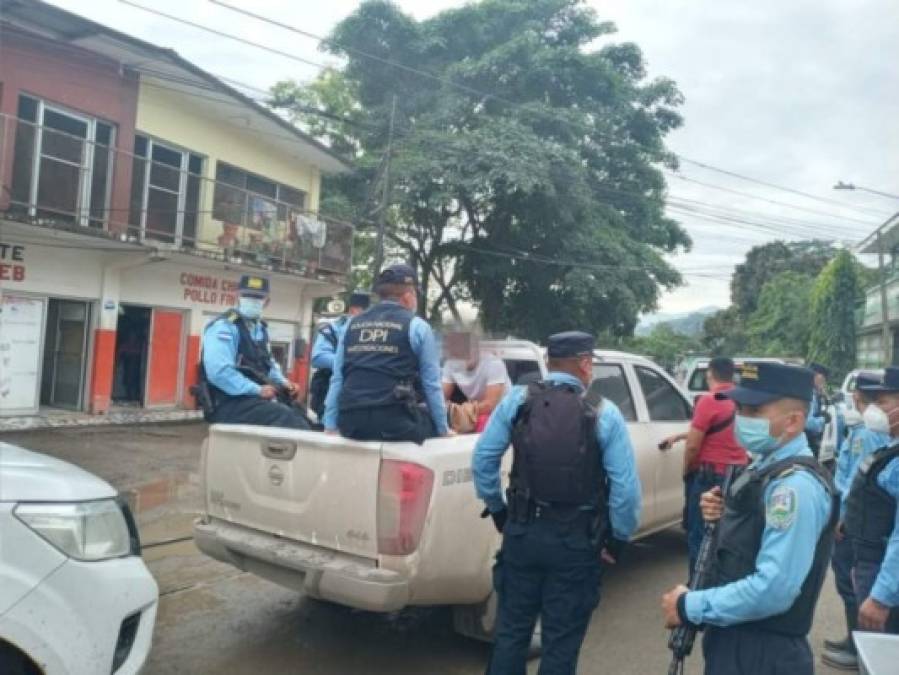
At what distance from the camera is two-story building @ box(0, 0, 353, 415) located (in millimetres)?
12320

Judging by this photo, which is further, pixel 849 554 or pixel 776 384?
pixel 849 554

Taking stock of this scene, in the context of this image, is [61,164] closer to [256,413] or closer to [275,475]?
[256,413]

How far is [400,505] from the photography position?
3.47m

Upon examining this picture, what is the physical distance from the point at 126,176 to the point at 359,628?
11785 millimetres

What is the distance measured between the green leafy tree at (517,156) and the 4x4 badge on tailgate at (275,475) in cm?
1719

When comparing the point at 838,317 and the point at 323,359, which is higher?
the point at 838,317

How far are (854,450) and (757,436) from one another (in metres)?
2.44

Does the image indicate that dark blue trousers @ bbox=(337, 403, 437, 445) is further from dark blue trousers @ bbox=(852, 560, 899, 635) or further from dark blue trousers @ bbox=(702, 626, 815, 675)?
dark blue trousers @ bbox=(852, 560, 899, 635)

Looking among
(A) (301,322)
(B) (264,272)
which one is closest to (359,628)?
(B) (264,272)

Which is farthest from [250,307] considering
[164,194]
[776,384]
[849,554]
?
[164,194]

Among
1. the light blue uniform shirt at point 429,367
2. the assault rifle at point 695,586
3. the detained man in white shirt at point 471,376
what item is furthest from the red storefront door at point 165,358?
the assault rifle at point 695,586

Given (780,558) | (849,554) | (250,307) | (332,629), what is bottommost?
(332,629)

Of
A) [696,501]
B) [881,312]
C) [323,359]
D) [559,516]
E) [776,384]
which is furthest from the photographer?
[881,312]

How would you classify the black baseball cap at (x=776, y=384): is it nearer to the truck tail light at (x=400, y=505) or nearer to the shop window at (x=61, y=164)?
the truck tail light at (x=400, y=505)
